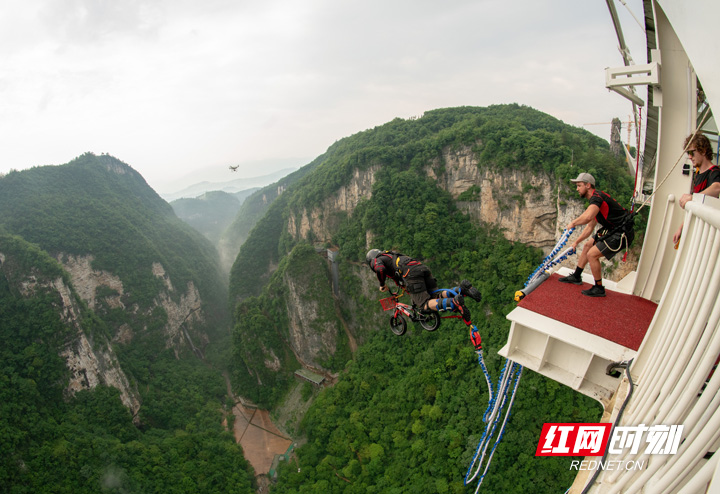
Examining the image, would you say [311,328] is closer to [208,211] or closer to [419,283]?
[419,283]

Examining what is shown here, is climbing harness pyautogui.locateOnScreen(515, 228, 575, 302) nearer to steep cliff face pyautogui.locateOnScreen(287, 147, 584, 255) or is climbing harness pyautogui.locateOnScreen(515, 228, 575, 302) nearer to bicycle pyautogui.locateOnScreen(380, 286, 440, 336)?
bicycle pyautogui.locateOnScreen(380, 286, 440, 336)

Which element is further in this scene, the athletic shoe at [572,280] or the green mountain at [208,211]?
the green mountain at [208,211]

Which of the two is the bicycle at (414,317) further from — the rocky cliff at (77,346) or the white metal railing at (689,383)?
the rocky cliff at (77,346)

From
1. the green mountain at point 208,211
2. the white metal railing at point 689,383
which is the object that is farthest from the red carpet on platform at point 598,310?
the green mountain at point 208,211

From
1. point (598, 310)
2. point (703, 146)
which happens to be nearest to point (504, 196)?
point (598, 310)

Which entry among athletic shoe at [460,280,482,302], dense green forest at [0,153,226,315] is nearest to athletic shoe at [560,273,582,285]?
athletic shoe at [460,280,482,302]

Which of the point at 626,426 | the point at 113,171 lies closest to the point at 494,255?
the point at 626,426
